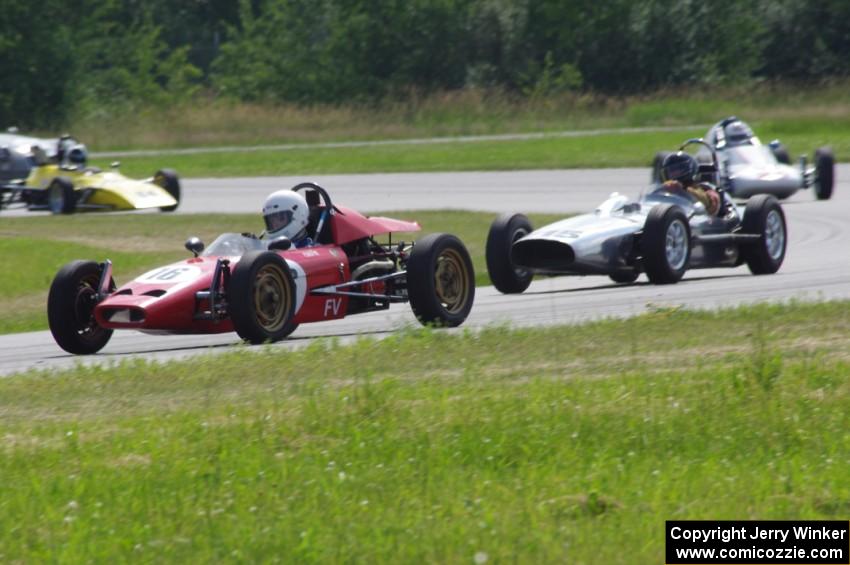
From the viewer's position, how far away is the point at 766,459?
7.96 metres

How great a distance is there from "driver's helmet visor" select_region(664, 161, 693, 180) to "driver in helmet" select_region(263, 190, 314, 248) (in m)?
5.65

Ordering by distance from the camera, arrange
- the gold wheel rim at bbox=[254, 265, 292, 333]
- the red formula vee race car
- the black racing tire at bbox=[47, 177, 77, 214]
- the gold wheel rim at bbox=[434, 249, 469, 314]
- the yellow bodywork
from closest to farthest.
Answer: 1. the red formula vee race car
2. the gold wheel rim at bbox=[254, 265, 292, 333]
3. the gold wheel rim at bbox=[434, 249, 469, 314]
4. the yellow bodywork
5. the black racing tire at bbox=[47, 177, 77, 214]

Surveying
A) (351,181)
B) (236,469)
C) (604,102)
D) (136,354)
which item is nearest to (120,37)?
(604,102)

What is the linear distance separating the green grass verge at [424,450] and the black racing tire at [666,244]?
4587 mm

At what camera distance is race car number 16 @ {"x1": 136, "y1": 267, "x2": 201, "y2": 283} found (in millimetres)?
13148

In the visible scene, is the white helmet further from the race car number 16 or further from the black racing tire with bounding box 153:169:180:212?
the black racing tire with bounding box 153:169:180:212

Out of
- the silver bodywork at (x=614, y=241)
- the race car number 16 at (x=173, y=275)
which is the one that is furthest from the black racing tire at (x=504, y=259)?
the race car number 16 at (x=173, y=275)

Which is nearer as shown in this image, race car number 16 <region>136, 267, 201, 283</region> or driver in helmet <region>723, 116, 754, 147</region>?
race car number 16 <region>136, 267, 201, 283</region>

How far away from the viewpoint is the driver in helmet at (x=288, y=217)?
1427 cm

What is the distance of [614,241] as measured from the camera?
1648 centimetres

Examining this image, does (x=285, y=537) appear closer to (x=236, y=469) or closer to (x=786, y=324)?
(x=236, y=469)

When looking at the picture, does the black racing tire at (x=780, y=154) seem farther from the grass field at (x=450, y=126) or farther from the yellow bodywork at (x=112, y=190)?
the grass field at (x=450, y=126)

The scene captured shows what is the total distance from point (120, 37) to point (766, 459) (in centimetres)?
7142

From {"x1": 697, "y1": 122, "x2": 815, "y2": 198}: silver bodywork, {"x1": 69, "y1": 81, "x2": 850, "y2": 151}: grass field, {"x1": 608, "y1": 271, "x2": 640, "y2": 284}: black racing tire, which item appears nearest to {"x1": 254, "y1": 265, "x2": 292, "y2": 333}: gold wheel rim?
{"x1": 608, "y1": 271, "x2": 640, "y2": 284}: black racing tire
